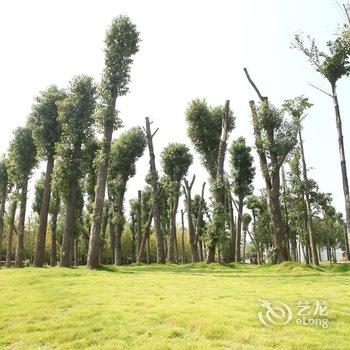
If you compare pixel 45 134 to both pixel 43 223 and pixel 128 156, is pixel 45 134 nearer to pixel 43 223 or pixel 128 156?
A: pixel 43 223

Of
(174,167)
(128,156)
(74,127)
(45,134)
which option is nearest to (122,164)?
(128,156)

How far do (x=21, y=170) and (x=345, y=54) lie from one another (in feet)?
96.5

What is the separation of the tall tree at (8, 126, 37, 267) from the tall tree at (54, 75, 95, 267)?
9574mm

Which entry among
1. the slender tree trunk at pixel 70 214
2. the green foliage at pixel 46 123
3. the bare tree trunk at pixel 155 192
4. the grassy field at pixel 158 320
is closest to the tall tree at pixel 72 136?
the slender tree trunk at pixel 70 214

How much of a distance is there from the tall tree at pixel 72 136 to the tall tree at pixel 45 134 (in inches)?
72.9

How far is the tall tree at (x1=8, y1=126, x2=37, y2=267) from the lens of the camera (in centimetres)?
3797

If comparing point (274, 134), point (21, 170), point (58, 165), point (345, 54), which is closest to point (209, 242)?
point (274, 134)

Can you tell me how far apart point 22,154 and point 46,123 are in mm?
8500

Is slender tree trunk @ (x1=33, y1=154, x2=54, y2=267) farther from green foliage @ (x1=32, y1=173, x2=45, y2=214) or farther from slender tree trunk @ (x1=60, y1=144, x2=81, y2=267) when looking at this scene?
green foliage @ (x1=32, y1=173, x2=45, y2=214)

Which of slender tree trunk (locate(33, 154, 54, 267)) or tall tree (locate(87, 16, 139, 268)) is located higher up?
tall tree (locate(87, 16, 139, 268))

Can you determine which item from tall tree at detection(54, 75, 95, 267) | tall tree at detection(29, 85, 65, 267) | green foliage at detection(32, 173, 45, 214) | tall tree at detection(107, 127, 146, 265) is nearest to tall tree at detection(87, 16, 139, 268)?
tall tree at detection(54, 75, 95, 267)

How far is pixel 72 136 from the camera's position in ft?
96.4

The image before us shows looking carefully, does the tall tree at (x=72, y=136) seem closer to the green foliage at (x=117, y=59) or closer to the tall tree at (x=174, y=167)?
the green foliage at (x=117, y=59)

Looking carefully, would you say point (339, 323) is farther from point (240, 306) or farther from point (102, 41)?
point (102, 41)
